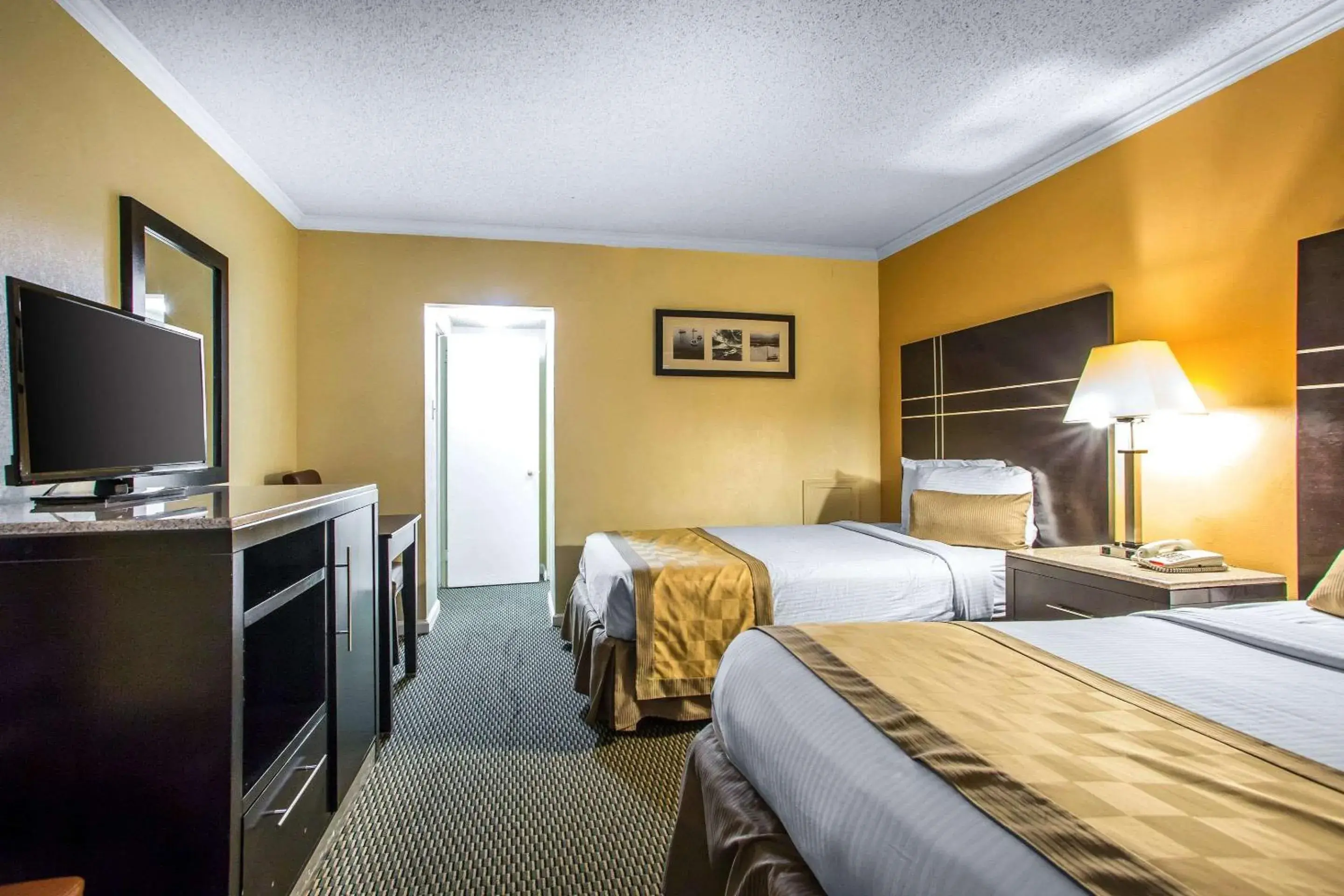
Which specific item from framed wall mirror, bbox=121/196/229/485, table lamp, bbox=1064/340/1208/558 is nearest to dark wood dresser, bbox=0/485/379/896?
framed wall mirror, bbox=121/196/229/485

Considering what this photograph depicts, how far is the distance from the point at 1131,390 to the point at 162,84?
3.73 m

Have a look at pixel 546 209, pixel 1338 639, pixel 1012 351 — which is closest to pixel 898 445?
pixel 1012 351

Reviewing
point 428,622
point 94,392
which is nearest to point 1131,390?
point 94,392

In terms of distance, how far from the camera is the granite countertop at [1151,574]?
2.03 meters

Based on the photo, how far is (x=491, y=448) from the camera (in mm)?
5262

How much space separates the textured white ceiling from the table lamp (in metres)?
1.06

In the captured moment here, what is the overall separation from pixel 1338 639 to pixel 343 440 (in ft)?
14.3

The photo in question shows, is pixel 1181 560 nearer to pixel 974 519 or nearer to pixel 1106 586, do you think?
pixel 1106 586

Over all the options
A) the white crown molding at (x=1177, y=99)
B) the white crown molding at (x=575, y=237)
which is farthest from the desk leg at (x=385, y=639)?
the white crown molding at (x=1177, y=99)

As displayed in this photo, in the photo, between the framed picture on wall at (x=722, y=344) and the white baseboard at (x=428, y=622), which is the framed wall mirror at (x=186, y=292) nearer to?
the white baseboard at (x=428, y=622)

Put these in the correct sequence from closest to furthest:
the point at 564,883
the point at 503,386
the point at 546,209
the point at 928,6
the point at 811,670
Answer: the point at 811,670 < the point at 564,883 < the point at 928,6 < the point at 546,209 < the point at 503,386

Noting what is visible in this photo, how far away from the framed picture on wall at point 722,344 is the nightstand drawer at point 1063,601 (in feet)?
7.71

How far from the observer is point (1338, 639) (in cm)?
142

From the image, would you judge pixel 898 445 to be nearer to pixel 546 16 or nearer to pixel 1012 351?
pixel 1012 351
